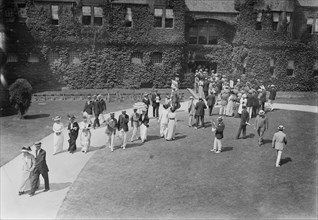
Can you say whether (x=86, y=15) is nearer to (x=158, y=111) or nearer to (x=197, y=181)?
(x=158, y=111)

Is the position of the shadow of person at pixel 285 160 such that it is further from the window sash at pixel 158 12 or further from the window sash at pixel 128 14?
the window sash at pixel 128 14

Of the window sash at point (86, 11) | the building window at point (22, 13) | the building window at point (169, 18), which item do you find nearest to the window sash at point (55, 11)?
the window sash at point (86, 11)

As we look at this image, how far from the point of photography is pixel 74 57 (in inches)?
1346

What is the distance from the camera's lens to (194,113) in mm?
20438

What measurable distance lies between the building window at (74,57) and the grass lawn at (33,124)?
7262 millimetres

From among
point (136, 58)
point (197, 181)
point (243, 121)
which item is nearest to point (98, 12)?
point (136, 58)

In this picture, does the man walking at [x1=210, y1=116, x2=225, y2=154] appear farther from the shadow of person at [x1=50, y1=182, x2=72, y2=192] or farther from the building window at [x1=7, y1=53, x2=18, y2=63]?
the building window at [x1=7, y1=53, x2=18, y2=63]

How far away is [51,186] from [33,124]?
9325 mm

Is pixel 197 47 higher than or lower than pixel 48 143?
higher

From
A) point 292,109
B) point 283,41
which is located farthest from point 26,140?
point 283,41

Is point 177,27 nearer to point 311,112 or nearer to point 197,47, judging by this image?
point 197,47

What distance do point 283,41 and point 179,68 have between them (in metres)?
10.2

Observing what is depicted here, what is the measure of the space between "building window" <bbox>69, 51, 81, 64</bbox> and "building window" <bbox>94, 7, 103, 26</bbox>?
→ 3395 mm

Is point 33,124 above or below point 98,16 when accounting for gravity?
below
